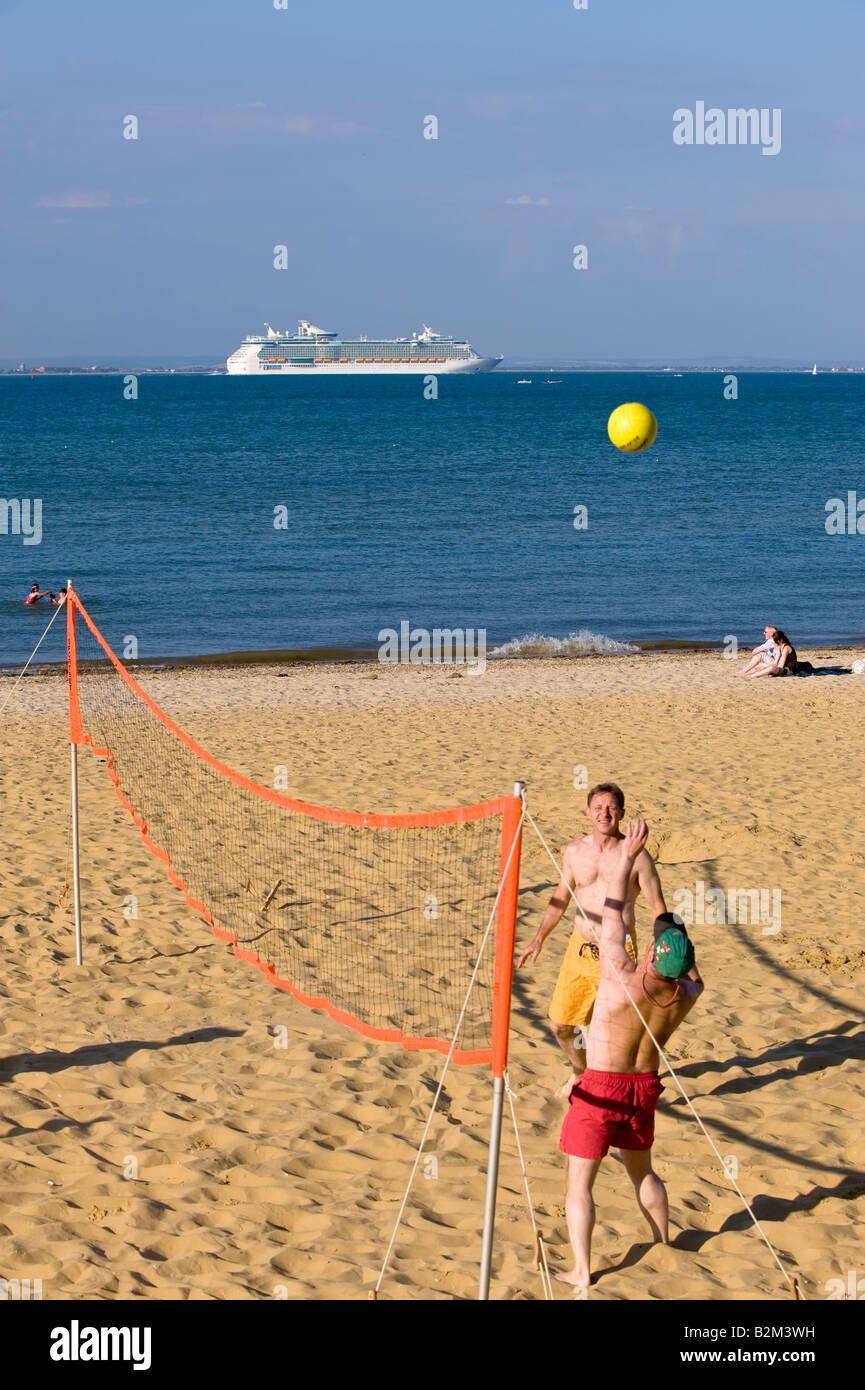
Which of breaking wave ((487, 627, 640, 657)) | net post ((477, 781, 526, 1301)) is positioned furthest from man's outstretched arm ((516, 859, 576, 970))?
breaking wave ((487, 627, 640, 657))

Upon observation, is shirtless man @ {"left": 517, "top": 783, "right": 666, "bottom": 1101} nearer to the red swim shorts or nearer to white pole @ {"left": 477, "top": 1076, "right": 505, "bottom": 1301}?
the red swim shorts

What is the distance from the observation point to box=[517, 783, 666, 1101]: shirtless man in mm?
4660

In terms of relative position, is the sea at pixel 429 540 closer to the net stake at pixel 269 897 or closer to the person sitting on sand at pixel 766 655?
the person sitting on sand at pixel 766 655

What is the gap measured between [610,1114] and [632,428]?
6893mm

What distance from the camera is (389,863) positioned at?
28.1ft

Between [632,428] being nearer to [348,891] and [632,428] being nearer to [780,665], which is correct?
[348,891]

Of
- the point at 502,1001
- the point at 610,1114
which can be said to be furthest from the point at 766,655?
the point at 502,1001

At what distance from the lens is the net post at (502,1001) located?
11.9 ft

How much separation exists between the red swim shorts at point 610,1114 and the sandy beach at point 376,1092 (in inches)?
17.0

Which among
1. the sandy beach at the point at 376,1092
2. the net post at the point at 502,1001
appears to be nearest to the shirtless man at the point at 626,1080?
the sandy beach at the point at 376,1092

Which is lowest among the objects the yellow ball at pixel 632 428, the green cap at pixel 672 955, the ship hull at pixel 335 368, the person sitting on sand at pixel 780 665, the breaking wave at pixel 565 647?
the green cap at pixel 672 955

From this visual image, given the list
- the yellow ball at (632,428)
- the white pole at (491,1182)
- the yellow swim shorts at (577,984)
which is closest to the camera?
the white pole at (491,1182)
